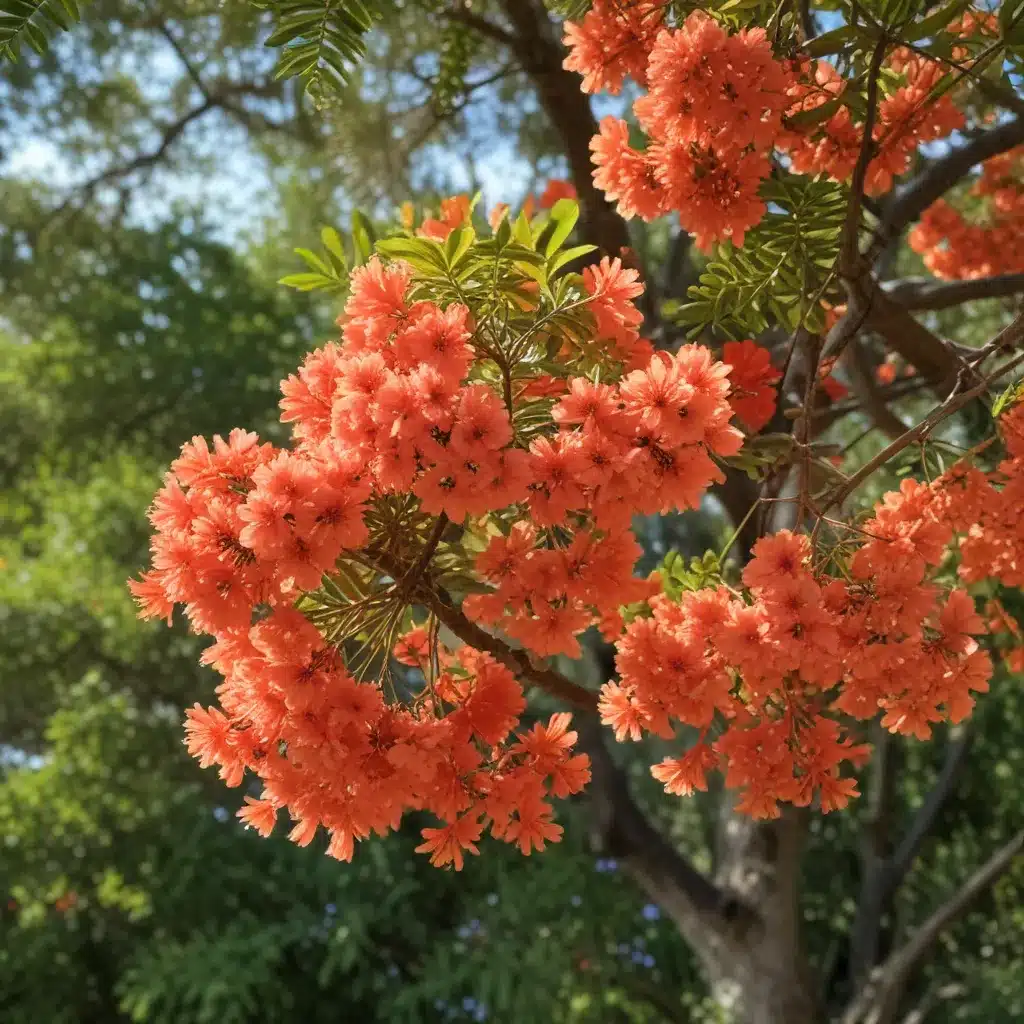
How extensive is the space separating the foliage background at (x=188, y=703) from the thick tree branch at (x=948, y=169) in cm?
241

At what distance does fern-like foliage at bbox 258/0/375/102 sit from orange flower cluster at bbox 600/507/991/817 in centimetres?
104

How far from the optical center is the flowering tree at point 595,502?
1378mm

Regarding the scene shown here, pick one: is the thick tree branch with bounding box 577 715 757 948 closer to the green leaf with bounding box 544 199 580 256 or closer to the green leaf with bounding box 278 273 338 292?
the green leaf with bounding box 278 273 338 292

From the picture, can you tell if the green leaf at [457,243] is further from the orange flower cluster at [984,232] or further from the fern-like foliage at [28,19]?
the orange flower cluster at [984,232]

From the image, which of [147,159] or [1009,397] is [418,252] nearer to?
[1009,397]

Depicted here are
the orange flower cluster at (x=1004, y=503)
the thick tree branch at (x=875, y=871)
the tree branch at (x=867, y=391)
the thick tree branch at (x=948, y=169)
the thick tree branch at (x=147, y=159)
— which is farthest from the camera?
the thick tree branch at (x=875, y=871)

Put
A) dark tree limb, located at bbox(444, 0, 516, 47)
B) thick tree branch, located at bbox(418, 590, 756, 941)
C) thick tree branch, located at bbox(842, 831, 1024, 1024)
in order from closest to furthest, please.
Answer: dark tree limb, located at bbox(444, 0, 516, 47)
thick tree branch, located at bbox(418, 590, 756, 941)
thick tree branch, located at bbox(842, 831, 1024, 1024)

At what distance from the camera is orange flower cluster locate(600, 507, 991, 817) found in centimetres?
145

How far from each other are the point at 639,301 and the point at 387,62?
2.45m

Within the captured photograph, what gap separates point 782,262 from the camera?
78.2 inches

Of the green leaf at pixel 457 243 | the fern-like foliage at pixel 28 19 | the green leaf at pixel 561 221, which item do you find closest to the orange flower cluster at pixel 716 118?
the green leaf at pixel 561 221

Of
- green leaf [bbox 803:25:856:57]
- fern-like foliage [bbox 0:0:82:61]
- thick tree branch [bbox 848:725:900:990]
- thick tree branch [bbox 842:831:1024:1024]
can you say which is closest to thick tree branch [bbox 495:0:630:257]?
green leaf [bbox 803:25:856:57]

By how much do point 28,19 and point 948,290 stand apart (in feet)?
7.73

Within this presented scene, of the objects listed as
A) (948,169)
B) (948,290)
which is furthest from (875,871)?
(948,169)
